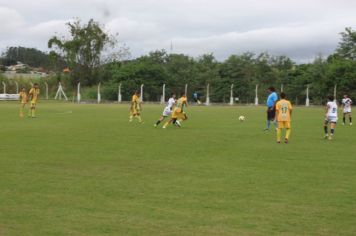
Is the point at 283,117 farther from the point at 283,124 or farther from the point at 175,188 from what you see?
the point at 175,188

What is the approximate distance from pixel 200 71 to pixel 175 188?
2614 inches

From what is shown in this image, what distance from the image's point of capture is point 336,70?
6141 centimetres

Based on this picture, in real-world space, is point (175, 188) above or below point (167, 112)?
below

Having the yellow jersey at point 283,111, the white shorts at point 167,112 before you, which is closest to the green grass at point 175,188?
the yellow jersey at point 283,111

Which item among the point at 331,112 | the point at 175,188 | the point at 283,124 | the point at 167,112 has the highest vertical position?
the point at 331,112

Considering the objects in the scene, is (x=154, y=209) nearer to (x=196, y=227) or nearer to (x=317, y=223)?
(x=196, y=227)

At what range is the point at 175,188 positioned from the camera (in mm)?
9609

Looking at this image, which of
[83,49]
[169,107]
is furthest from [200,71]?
[169,107]

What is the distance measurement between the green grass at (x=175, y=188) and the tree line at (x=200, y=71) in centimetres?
4889

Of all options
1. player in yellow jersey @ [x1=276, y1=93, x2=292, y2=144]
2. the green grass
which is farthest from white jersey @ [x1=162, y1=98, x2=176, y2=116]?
the green grass

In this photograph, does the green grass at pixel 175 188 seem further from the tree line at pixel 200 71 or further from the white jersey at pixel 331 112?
A: the tree line at pixel 200 71

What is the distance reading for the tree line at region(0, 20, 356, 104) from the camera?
64188 mm

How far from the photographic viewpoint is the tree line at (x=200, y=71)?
211 ft

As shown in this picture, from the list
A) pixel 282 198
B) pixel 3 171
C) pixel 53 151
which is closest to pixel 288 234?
pixel 282 198
